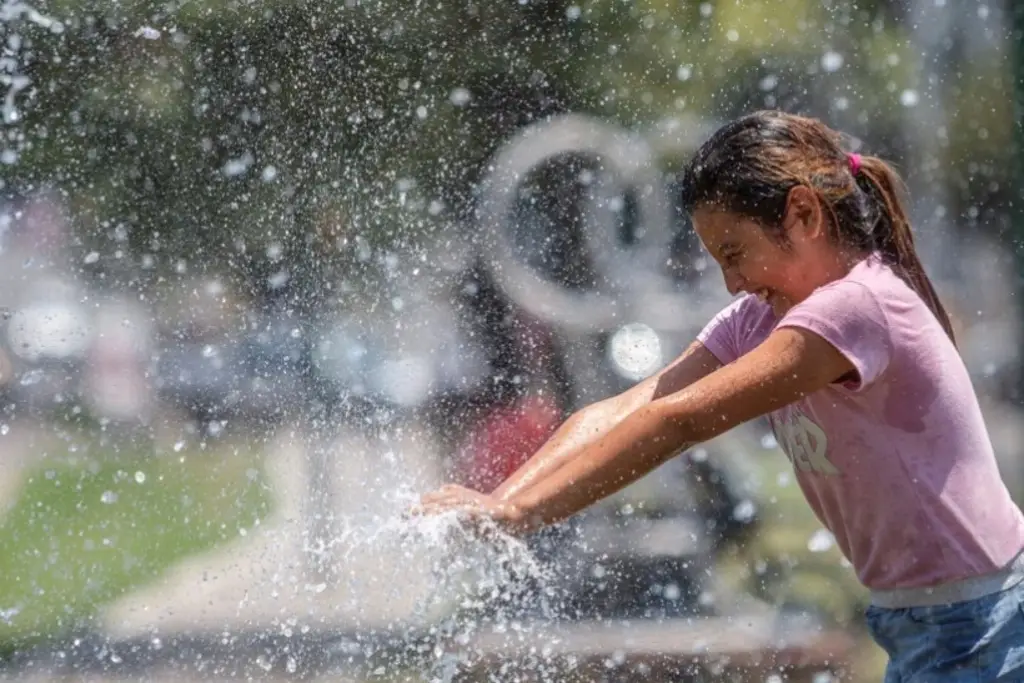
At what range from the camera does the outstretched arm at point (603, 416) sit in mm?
2424

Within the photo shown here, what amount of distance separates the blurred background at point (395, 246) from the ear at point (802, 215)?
3.11 m

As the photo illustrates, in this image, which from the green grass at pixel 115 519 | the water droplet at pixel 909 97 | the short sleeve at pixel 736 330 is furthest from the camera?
the water droplet at pixel 909 97

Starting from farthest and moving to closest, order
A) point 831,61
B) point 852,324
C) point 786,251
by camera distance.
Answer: point 831,61
point 786,251
point 852,324

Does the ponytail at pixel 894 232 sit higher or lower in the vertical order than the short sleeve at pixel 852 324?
higher

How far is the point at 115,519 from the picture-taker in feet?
21.0

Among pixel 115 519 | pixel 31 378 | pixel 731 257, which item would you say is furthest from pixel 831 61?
pixel 731 257

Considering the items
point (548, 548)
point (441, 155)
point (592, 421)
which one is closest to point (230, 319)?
point (441, 155)

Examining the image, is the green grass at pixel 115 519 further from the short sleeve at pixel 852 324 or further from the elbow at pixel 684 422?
the short sleeve at pixel 852 324

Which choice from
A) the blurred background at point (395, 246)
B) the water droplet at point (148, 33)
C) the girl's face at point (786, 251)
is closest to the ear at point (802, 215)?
the girl's face at point (786, 251)

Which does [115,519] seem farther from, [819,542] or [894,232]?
[894,232]

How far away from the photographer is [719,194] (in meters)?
2.15

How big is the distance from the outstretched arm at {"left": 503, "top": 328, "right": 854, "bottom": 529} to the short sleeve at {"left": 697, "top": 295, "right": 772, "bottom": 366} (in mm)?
372

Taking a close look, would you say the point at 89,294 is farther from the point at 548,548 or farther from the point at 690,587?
the point at 690,587

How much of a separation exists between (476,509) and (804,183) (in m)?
0.68
